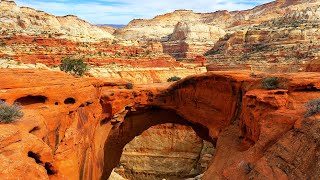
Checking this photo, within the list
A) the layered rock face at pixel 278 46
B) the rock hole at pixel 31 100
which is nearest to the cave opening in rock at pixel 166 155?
Answer: the rock hole at pixel 31 100

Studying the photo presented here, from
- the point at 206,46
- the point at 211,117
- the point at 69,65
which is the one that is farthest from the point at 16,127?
the point at 206,46

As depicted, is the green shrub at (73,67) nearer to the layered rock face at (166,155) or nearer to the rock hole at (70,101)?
the layered rock face at (166,155)

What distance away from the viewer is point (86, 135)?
1669 cm

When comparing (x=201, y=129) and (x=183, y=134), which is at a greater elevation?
(x=201, y=129)

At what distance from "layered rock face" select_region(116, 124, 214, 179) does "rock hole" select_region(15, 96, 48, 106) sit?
73.7 feet

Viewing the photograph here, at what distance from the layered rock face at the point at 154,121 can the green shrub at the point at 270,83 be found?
0.22 meters

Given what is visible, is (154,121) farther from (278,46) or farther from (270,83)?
(278,46)

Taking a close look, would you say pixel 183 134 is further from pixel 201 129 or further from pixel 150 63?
pixel 150 63

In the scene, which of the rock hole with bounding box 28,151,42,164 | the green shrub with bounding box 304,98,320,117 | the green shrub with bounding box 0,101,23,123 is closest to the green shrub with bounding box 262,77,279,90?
the green shrub with bounding box 304,98,320,117

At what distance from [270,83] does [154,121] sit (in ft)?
33.9

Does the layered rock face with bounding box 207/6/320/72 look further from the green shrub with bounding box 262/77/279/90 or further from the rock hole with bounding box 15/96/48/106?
the rock hole with bounding box 15/96/48/106

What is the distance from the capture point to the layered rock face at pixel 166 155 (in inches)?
1394

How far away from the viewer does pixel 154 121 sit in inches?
949

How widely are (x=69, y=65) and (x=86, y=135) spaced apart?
30.6 m
